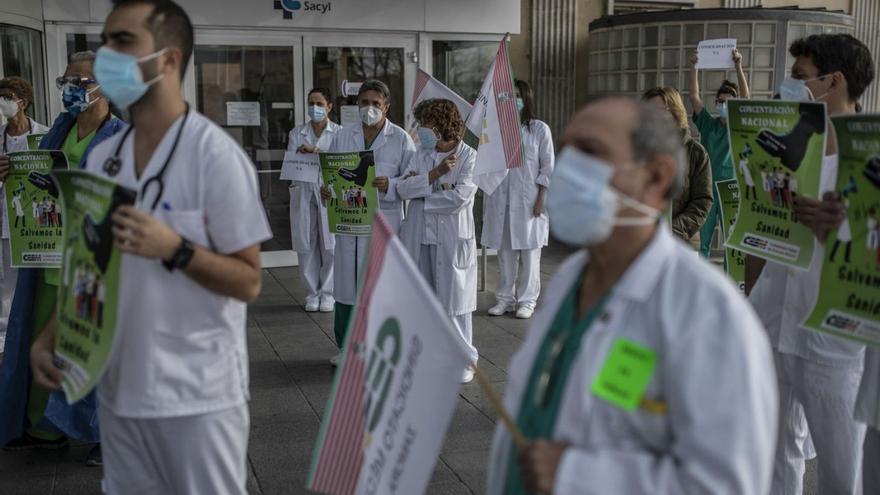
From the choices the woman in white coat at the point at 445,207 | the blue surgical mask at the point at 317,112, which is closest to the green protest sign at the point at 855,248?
the woman in white coat at the point at 445,207

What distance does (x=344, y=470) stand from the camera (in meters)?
2.52

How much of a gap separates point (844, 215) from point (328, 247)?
6203 mm

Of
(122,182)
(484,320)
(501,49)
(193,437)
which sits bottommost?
(484,320)

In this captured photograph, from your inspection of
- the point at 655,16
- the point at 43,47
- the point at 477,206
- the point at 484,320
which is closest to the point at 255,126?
the point at 43,47

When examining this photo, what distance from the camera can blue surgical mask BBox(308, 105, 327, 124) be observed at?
862cm

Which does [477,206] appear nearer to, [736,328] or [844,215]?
[844,215]

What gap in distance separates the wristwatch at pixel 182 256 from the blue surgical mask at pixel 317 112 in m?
6.40

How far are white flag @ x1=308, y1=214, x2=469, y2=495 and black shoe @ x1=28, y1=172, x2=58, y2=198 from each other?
259 centimetres

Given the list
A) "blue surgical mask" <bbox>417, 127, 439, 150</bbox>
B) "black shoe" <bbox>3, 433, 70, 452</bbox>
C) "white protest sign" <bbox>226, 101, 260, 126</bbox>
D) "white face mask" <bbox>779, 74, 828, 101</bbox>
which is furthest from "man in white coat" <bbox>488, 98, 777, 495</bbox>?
"white protest sign" <bbox>226, 101, 260, 126</bbox>

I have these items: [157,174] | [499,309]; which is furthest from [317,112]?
[157,174]

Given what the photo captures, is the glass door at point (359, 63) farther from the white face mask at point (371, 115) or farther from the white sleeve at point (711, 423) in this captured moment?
the white sleeve at point (711, 423)

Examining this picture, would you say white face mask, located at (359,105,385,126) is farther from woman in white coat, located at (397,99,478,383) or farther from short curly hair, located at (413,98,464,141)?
short curly hair, located at (413,98,464,141)

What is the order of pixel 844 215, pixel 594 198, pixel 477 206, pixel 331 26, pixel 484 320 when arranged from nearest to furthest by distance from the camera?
pixel 594 198 → pixel 844 215 → pixel 484 320 → pixel 331 26 → pixel 477 206

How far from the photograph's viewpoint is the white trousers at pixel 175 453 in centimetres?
251
